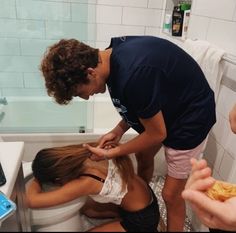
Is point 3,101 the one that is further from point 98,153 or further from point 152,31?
point 152,31

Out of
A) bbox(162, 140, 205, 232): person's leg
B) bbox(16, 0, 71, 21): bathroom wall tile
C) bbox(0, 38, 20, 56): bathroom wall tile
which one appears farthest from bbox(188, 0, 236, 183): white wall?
bbox(0, 38, 20, 56): bathroom wall tile

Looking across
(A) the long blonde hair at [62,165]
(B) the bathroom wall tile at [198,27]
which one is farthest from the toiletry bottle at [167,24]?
(A) the long blonde hair at [62,165]

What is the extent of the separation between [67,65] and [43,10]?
42.0 inches

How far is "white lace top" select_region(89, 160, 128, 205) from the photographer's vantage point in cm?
104

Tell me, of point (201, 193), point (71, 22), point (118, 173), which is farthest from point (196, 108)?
point (71, 22)

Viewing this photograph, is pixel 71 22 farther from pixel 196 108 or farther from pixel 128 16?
pixel 196 108

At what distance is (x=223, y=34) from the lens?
3.78 ft

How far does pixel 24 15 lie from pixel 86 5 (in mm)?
425

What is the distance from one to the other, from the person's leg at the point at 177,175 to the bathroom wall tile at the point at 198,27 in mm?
584

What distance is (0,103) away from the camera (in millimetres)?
1683

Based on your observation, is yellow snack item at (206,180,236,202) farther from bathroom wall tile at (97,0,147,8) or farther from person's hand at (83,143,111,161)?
bathroom wall tile at (97,0,147,8)

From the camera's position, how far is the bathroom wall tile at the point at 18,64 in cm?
173

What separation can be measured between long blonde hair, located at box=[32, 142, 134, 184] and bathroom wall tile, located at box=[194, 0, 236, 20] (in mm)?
769

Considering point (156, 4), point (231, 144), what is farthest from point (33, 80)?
point (231, 144)
